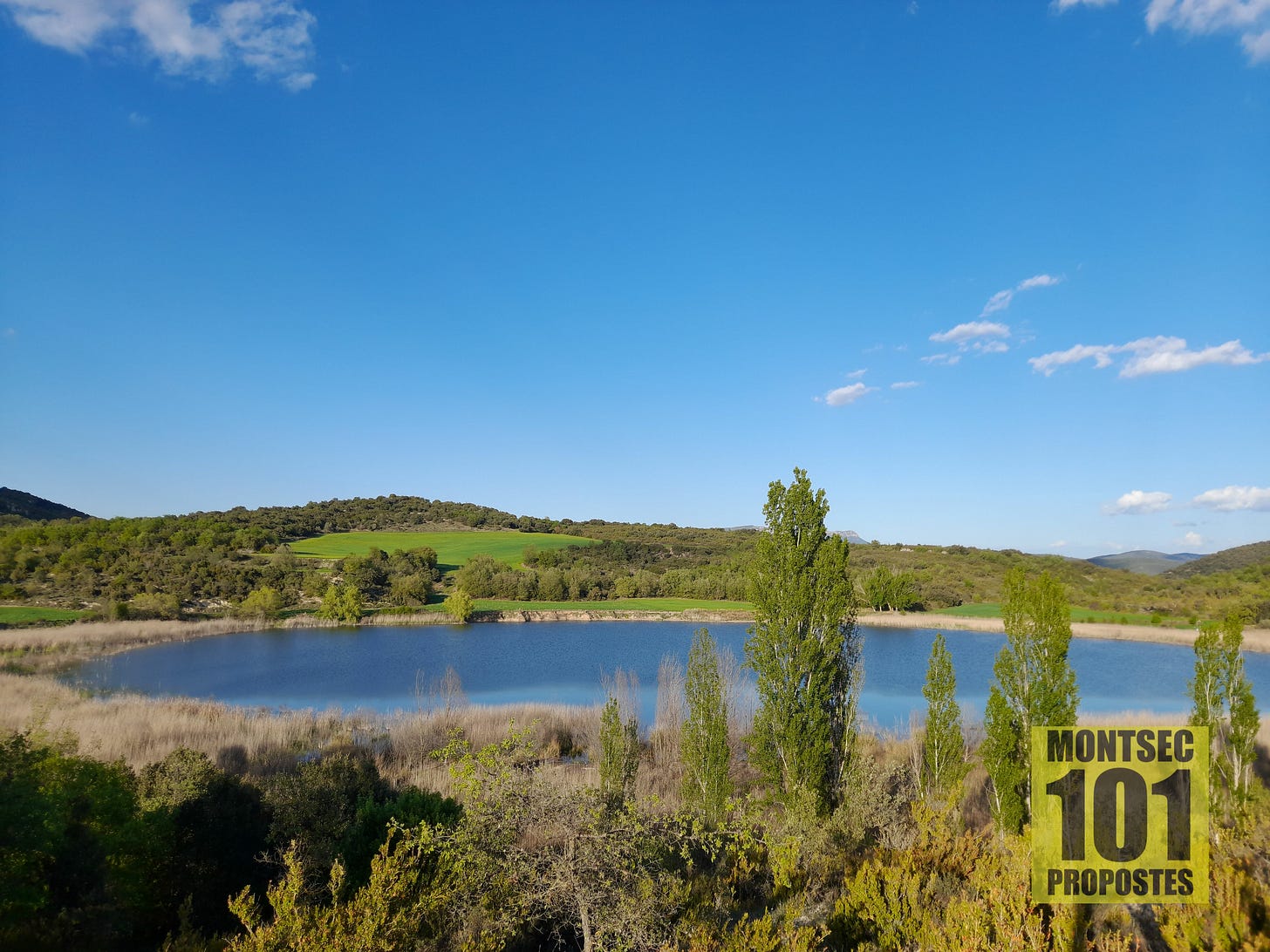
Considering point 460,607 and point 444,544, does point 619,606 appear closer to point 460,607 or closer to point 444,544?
point 460,607

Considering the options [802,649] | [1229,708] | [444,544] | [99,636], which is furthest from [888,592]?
[99,636]

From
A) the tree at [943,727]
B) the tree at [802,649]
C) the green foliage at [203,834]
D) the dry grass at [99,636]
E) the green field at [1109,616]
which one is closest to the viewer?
the green foliage at [203,834]

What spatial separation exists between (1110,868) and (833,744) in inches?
206

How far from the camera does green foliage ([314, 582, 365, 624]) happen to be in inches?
1859

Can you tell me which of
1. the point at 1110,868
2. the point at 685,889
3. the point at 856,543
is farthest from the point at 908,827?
the point at 856,543

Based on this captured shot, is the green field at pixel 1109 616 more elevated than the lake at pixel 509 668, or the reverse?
the green field at pixel 1109 616

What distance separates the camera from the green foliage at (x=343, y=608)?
155 ft

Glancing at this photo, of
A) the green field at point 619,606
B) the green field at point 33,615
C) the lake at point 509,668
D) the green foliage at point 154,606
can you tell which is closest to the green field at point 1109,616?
the lake at point 509,668

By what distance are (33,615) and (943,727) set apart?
49.1 m

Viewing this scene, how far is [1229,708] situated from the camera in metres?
12.0

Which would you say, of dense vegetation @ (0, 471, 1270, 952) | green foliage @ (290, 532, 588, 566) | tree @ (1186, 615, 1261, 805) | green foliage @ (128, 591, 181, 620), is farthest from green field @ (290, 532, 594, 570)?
tree @ (1186, 615, 1261, 805)

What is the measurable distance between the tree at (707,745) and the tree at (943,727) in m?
4.20

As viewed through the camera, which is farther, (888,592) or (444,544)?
(444,544)

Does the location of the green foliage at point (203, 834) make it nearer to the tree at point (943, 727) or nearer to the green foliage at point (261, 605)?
the tree at point (943, 727)
